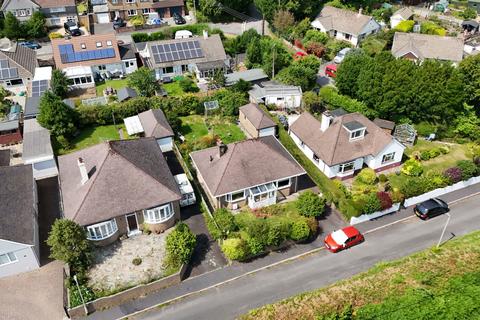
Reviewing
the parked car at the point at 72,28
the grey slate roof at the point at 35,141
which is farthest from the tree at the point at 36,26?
the grey slate roof at the point at 35,141

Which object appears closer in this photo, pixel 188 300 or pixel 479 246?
pixel 188 300

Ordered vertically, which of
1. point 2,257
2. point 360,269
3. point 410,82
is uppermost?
point 410,82

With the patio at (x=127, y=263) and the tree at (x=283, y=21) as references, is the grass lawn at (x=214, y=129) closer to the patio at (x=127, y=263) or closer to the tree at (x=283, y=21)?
the patio at (x=127, y=263)

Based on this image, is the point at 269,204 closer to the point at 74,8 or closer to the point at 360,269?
the point at 360,269

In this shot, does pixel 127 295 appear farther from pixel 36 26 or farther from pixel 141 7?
pixel 141 7

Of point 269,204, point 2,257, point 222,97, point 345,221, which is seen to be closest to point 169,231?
point 269,204

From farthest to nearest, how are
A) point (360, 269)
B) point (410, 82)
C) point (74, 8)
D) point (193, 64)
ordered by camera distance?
1. point (74, 8)
2. point (193, 64)
3. point (410, 82)
4. point (360, 269)

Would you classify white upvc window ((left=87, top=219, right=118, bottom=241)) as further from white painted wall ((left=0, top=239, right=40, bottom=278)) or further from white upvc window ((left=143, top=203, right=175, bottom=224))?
white painted wall ((left=0, top=239, right=40, bottom=278))

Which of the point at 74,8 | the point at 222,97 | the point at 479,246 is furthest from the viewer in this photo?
the point at 74,8
